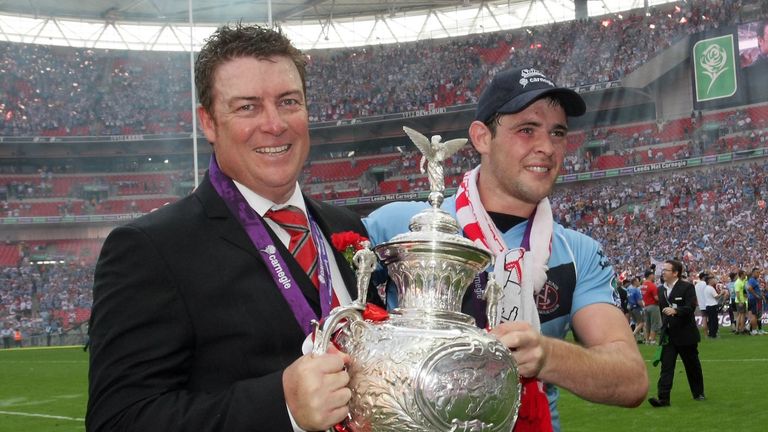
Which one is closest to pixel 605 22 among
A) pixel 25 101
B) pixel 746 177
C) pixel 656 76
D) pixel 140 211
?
pixel 656 76

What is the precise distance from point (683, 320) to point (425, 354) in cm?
934

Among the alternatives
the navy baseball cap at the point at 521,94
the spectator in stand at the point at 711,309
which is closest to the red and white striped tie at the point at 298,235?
the navy baseball cap at the point at 521,94

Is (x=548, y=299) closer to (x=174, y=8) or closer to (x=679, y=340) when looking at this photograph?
(x=679, y=340)

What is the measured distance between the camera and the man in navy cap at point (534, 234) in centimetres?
242

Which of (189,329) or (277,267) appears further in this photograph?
(277,267)

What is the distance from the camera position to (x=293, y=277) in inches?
78.7

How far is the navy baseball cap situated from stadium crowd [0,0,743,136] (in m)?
35.2

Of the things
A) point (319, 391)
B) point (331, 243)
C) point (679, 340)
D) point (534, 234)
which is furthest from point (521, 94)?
point (679, 340)

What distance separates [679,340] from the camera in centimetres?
1014

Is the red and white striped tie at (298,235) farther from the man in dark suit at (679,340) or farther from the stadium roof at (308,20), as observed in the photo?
the stadium roof at (308,20)

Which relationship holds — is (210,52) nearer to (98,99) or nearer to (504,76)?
(504,76)

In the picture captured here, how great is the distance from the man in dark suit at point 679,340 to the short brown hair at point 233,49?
844cm

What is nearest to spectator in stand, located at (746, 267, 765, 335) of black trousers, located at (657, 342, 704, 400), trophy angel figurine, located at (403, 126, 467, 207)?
black trousers, located at (657, 342, 704, 400)

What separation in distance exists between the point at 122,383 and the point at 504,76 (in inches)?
60.1
